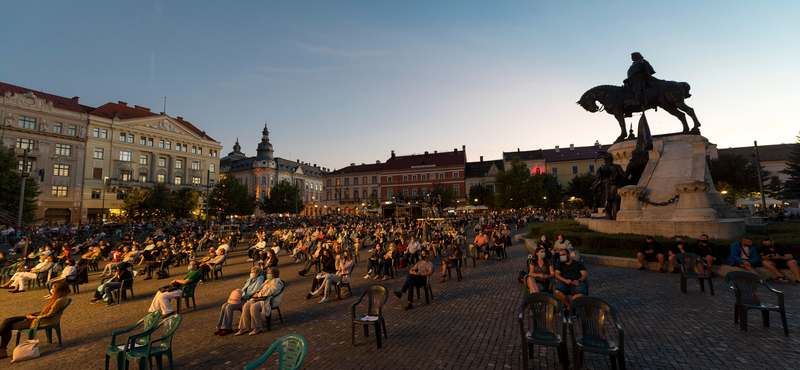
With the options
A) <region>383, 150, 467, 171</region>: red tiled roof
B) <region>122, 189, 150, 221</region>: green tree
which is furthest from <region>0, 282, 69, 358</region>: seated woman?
<region>383, 150, 467, 171</region>: red tiled roof

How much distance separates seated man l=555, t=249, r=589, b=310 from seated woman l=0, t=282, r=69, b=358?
850 centimetres

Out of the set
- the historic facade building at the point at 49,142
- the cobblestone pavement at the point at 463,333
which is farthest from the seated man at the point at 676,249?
the historic facade building at the point at 49,142

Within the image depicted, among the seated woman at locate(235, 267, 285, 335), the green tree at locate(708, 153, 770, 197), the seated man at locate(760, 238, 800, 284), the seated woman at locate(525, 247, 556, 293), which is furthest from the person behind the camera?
the green tree at locate(708, 153, 770, 197)

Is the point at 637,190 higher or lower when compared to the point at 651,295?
higher

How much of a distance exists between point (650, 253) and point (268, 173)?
3483 inches

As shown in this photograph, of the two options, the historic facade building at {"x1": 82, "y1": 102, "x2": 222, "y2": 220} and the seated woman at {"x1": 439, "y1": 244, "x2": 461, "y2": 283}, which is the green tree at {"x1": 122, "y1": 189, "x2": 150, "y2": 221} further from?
the seated woman at {"x1": 439, "y1": 244, "x2": 461, "y2": 283}

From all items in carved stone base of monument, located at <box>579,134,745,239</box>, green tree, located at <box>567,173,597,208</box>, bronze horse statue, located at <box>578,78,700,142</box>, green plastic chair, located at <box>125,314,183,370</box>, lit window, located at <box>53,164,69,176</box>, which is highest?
lit window, located at <box>53,164,69,176</box>

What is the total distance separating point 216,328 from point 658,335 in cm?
735

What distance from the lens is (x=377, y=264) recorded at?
10820 millimetres

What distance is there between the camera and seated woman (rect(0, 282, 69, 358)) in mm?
5326

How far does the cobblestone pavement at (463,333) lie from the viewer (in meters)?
4.41

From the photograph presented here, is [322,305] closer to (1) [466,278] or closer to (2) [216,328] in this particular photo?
(2) [216,328]

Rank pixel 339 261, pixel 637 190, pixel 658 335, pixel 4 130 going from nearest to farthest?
pixel 658 335 → pixel 339 261 → pixel 637 190 → pixel 4 130

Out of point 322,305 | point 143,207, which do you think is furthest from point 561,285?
point 143,207
